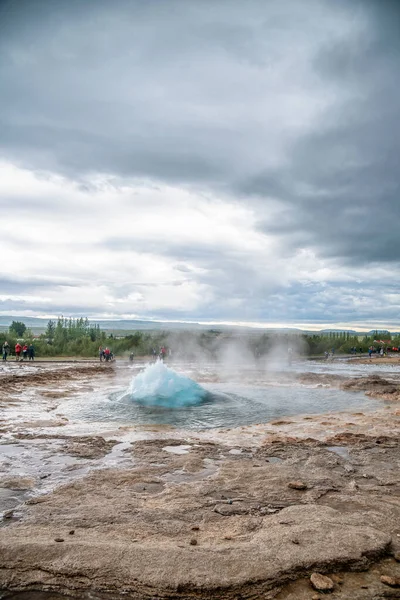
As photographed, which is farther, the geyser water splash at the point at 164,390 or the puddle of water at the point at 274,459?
the geyser water splash at the point at 164,390

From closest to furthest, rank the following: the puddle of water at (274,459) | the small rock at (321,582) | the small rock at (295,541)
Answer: the small rock at (321,582) < the small rock at (295,541) < the puddle of water at (274,459)

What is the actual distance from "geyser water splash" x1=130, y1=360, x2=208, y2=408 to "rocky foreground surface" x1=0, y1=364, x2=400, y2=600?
6135 millimetres

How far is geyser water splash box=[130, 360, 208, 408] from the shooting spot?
1384 cm

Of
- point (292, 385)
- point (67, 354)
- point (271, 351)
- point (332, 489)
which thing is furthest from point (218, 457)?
point (271, 351)

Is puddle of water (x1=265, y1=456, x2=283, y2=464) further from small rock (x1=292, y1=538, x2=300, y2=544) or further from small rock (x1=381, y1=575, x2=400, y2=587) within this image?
small rock (x1=381, y1=575, x2=400, y2=587)

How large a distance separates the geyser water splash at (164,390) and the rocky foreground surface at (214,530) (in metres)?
6.13

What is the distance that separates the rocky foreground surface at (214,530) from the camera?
3.46 m

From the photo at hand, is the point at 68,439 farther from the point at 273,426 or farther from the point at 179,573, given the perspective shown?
the point at 179,573

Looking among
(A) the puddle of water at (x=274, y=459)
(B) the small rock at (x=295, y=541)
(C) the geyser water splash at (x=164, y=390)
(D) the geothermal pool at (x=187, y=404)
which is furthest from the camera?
(C) the geyser water splash at (x=164, y=390)

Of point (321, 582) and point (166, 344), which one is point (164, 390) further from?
point (166, 344)

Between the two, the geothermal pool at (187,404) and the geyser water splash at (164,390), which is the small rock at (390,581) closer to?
the geothermal pool at (187,404)

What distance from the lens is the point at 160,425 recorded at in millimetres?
10875

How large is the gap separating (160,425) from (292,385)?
11.4 m

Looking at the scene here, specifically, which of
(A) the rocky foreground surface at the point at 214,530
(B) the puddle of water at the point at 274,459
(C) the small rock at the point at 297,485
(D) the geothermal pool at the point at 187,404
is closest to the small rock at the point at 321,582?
(A) the rocky foreground surface at the point at 214,530
